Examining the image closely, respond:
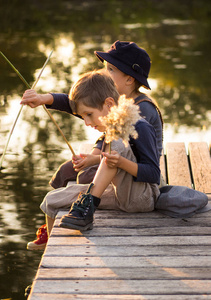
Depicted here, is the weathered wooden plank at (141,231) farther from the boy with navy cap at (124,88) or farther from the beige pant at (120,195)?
the boy with navy cap at (124,88)

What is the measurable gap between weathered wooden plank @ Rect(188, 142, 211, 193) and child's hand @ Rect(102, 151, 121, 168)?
1.20 meters

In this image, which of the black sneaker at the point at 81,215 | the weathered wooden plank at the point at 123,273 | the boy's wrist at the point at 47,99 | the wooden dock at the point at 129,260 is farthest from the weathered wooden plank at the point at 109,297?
the boy's wrist at the point at 47,99

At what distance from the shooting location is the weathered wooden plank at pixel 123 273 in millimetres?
2455

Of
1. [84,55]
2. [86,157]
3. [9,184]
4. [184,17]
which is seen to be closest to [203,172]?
[86,157]

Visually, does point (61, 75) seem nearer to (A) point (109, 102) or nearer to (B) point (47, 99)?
(B) point (47, 99)

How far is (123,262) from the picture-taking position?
2.61 m

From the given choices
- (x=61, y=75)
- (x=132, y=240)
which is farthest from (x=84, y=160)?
(x=61, y=75)

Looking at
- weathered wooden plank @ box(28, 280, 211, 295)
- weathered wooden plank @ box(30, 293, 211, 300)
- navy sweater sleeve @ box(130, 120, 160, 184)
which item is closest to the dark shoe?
navy sweater sleeve @ box(130, 120, 160, 184)

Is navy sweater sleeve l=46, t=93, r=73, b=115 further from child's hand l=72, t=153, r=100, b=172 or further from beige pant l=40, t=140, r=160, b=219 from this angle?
beige pant l=40, t=140, r=160, b=219

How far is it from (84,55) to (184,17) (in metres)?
7.09

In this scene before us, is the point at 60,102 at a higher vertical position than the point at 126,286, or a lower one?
higher

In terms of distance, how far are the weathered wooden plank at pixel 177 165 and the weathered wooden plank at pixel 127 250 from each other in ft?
4.48

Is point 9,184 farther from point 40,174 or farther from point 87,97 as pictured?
point 87,97

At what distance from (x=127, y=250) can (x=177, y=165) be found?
5.95ft
